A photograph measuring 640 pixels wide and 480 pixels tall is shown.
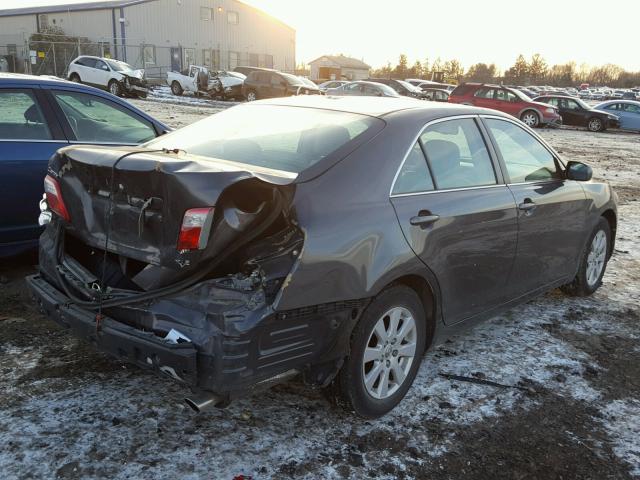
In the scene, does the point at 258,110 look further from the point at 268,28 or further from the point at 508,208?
the point at 268,28

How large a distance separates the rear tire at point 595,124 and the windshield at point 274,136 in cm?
2530

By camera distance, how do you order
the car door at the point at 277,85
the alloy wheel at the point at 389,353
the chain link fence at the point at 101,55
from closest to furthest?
the alloy wheel at the point at 389,353 < the car door at the point at 277,85 < the chain link fence at the point at 101,55

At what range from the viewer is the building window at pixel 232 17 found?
48.1m

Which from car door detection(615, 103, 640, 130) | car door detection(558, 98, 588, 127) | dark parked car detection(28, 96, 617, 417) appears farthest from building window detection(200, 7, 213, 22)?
dark parked car detection(28, 96, 617, 417)

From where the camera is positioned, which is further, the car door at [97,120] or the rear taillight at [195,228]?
the car door at [97,120]

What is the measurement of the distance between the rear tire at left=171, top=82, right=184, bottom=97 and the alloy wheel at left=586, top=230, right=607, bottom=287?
30.0m

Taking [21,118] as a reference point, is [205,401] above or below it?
below

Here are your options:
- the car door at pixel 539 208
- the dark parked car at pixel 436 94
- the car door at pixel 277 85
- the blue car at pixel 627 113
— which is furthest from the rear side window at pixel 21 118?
the blue car at pixel 627 113

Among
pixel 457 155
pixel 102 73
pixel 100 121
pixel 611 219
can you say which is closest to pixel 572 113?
pixel 102 73

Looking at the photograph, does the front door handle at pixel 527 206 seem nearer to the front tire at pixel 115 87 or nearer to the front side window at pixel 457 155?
the front side window at pixel 457 155

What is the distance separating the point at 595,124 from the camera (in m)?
25.9

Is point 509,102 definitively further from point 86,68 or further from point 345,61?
point 345,61

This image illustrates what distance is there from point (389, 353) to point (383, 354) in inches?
2.0

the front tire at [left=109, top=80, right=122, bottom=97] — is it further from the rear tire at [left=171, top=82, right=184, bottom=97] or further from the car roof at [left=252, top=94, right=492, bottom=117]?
the car roof at [left=252, top=94, right=492, bottom=117]
